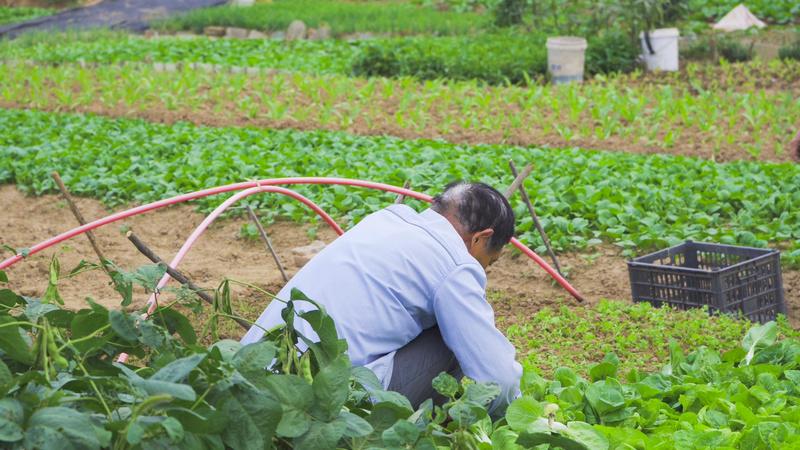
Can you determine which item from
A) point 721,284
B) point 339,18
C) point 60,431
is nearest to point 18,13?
point 339,18

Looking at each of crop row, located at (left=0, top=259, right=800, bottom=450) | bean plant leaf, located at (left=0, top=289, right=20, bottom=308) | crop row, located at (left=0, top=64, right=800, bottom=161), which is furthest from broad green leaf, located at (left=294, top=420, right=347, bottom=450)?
crop row, located at (left=0, top=64, right=800, bottom=161)

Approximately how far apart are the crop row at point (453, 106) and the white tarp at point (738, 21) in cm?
399

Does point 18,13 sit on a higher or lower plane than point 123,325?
lower

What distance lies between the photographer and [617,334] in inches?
197

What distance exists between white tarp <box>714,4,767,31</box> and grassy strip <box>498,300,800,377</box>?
38.6 feet

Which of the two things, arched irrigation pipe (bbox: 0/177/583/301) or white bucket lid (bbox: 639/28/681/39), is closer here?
arched irrigation pipe (bbox: 0/177/583/301)

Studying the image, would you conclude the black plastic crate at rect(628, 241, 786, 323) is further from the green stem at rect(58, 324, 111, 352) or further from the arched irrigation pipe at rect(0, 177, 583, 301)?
the green stem at rect(58, 324, 111, 352)

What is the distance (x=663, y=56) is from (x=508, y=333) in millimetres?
9073

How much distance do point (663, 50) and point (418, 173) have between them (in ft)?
21.9

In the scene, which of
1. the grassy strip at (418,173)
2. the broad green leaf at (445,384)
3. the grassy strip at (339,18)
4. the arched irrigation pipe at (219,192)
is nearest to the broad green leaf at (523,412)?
the broad green leaf at (445,384)

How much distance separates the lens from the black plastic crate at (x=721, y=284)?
531 cm

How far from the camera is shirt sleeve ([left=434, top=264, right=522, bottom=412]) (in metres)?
3.40

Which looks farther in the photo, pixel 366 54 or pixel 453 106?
pixel 366 54

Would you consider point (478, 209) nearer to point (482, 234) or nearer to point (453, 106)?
point (482, 234)
